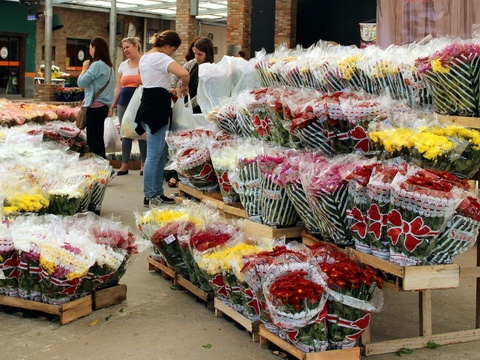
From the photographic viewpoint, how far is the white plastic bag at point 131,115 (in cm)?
840

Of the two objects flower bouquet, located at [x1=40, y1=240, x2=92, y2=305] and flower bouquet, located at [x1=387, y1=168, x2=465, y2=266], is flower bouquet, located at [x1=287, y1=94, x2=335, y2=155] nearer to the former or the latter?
flower bouquet, located at [x1=387, y1=168, x2=465, y2=266]

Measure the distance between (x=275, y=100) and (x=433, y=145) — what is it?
1.38 m

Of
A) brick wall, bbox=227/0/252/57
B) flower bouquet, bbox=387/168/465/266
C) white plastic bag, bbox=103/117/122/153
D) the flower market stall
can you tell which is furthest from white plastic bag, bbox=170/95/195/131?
brick wall, bbox=227/0/252/57

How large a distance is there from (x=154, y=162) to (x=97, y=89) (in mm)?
1757

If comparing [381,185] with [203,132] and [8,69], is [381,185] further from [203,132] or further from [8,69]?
[8,69]

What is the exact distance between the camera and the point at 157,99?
7164mm

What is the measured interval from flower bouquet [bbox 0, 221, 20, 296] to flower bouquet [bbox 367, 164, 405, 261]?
2.07 meters

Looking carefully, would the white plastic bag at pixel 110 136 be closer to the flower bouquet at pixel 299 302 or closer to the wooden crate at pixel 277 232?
the wooden crate at pixel 277 232

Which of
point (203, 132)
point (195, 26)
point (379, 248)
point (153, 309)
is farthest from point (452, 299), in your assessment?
point (195, 26)

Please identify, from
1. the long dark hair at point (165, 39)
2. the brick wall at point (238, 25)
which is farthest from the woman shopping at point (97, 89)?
the brick wall at point (238, 25)

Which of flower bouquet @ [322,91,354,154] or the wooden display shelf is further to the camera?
the wooden display shelf

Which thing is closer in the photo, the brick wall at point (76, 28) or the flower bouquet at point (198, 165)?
the flower bouquet at point (198, 165)

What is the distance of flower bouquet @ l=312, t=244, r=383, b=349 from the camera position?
11.5 ft

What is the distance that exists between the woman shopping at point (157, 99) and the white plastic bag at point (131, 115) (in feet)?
3.03
